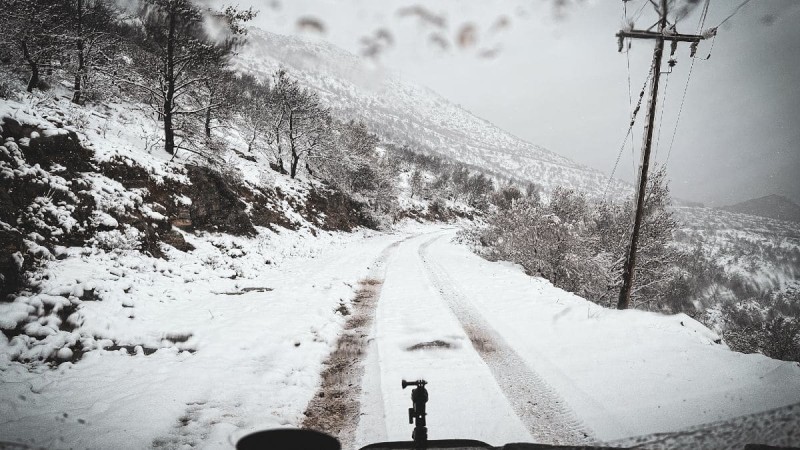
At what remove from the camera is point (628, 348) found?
264 inches

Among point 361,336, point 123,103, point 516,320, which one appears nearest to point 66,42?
point 123,103

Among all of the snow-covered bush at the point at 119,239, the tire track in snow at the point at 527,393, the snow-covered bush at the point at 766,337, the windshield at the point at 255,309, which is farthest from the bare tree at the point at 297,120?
the snow-covered bush at the point at 766,337

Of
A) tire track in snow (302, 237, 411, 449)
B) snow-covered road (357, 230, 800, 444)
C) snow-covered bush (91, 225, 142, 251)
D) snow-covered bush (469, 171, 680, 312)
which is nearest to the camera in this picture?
snow-covered road (357, 230, 800, 444)

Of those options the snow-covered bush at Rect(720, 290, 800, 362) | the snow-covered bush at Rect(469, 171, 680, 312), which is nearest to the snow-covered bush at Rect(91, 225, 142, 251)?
the snow-covered bush at Rect(469, 171, 680, 312)

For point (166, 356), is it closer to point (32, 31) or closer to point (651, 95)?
point (651, 95)

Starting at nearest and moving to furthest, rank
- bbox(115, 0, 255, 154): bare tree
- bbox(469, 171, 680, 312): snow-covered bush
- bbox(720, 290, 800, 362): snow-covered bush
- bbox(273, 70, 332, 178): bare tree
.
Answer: bbox(115, 0, 255, 154): bare tree
bbox(469, 171, 680, 312): snow-covered bush
bbox(720, 290, 800, 362): snow-covered bush
bbox(273, 70, 332, 178): bare tree

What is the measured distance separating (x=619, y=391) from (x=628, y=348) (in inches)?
75.1

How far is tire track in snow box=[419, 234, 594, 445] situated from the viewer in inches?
169

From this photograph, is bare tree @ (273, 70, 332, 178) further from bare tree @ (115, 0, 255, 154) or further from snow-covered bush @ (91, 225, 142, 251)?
snow-covered bush @ (91, 225, 142, 251)

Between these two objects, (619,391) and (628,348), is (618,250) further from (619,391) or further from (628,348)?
(619,391)

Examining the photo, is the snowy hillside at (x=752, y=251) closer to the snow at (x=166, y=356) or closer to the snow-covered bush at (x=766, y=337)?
the snow-covered bush at (x=766, y=337)

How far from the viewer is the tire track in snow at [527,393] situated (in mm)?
4301

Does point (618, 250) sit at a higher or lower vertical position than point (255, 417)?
higher

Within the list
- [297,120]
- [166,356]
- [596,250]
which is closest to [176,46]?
[297,120]
